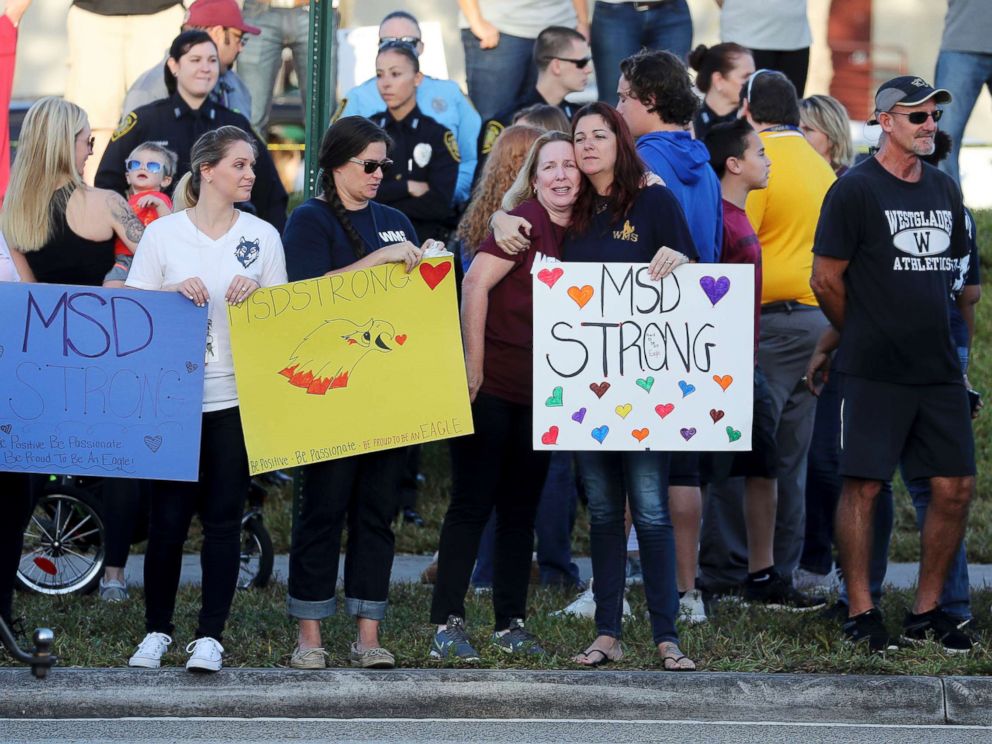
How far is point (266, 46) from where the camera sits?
12.1 metres

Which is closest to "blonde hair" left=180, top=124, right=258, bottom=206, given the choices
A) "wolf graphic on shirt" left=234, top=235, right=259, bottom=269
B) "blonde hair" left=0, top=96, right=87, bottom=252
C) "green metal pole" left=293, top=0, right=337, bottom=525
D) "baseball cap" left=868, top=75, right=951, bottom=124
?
"wolf graphic on shirt" left=234, top=235, right=259, bottom=269

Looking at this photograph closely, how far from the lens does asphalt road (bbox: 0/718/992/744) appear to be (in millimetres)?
6410

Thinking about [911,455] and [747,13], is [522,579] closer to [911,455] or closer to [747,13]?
[911,455]

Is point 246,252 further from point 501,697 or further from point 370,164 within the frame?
point 501,697

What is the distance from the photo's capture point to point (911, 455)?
7.45m

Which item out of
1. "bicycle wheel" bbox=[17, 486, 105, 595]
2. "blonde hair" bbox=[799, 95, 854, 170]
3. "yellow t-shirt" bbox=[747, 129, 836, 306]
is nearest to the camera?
"bicycle wheel" bbox=[17, 486, 105, 595]

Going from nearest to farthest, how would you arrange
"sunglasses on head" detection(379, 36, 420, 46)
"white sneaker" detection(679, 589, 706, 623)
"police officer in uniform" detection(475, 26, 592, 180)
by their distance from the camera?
"white sneaker" detection(679, 589, 706, 623)
"police officer in uniform" detection(475, 26, 592, 180)
"sunglasses on head" detection(379, 36, 420, 46)

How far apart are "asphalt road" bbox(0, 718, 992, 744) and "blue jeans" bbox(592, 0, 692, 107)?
6.03m

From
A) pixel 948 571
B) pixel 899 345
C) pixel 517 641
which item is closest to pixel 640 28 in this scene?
pixel 899 345

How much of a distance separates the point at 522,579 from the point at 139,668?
1.54 m

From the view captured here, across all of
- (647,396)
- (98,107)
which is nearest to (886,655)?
Result: (647,396)

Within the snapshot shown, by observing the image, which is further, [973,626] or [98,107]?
[98,107]

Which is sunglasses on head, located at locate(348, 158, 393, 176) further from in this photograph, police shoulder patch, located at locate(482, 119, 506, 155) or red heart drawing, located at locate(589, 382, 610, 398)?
police shoulder patch, located at locate(482, 119, 506, 155)

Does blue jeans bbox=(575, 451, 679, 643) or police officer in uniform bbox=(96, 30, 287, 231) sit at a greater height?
police officer in uniform bbox=(96, 30, 287, 231)
